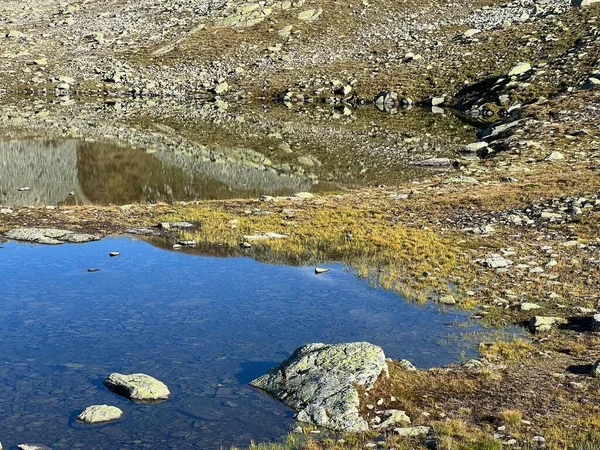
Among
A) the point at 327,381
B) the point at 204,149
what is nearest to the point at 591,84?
the point at 204,149

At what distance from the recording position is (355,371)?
1482 centimetres

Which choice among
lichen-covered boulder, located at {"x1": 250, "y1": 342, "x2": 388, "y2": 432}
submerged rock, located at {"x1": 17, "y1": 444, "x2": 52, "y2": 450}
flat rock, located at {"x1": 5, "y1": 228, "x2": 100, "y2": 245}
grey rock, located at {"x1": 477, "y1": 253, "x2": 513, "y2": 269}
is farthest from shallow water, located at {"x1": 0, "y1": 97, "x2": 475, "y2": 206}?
submerged rock, located at {"x1": 17, "y1": 444, "x2": 52, "y2": 450}

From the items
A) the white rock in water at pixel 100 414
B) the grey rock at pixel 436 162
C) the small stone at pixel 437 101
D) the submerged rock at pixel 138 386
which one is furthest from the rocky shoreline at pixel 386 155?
the white rock in water at pixel 100 414

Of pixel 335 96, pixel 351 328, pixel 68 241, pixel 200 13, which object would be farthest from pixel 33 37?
pixel 351 328

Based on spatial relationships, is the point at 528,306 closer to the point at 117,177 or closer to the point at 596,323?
the point at 596,323

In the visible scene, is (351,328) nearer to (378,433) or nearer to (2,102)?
(378,433)

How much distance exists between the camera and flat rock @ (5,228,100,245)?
27891mm

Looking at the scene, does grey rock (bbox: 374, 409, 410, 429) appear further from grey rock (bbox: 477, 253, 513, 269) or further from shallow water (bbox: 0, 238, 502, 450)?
grey rock (bbox: 477, 253, 513, 269)

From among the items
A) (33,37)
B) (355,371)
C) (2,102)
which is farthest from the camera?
(33,37)

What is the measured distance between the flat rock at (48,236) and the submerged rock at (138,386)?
13893 mm

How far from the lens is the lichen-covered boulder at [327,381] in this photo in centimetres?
1373

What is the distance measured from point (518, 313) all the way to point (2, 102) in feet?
266

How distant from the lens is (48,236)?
2831cm

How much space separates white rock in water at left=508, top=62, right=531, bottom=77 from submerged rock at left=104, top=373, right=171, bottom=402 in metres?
70.7
